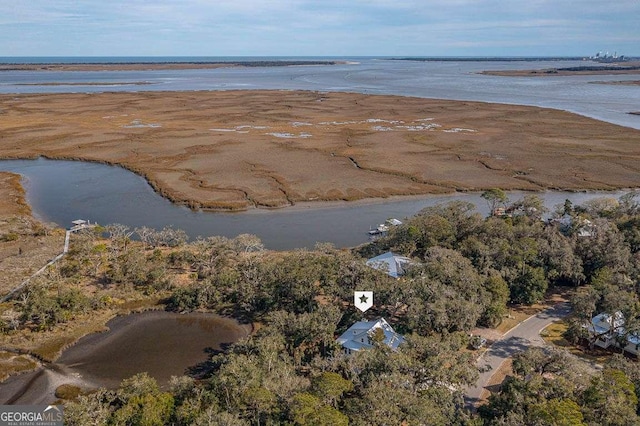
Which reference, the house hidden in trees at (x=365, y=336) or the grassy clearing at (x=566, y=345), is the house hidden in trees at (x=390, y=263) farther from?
the grassy clearing at (x=566, y=345)

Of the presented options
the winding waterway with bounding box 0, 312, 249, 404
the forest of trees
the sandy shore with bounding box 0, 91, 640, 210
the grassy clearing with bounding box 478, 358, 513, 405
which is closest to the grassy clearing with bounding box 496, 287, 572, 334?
the forest of trees

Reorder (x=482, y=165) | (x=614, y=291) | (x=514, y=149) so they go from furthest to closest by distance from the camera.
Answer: (x=514, y=149) → (x=482, y=165) → (x=614, y=291)

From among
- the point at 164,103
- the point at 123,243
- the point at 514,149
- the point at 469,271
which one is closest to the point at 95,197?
the point at 123,243

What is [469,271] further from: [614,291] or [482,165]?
[482,165]

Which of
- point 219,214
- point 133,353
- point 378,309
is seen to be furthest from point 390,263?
point 219,214

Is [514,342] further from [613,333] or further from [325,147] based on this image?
[325,147]

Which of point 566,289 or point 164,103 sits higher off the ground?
point 164,103

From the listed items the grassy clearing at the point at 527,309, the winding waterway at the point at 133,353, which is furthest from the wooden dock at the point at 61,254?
the grassy clearing at the point at 527,309
